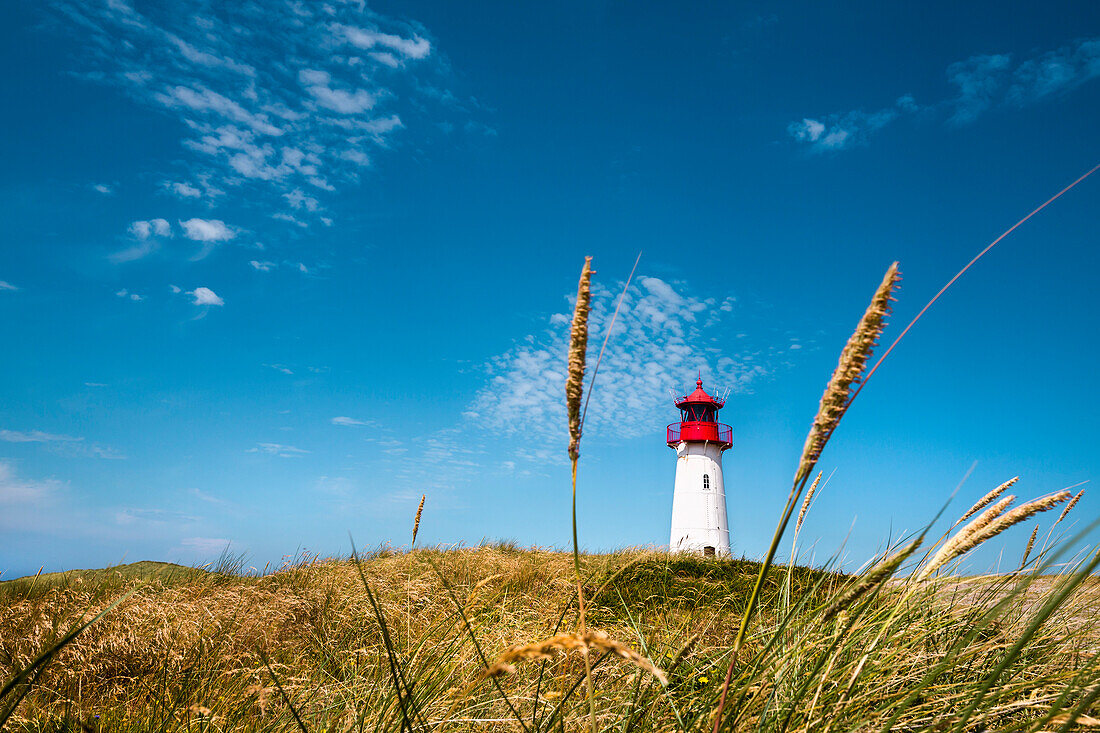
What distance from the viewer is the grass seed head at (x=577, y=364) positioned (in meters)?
1.22

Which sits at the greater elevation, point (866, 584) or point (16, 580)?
point (866, 584)

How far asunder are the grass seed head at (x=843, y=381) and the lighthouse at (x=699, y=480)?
23.3 meters

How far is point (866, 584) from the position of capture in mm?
1315

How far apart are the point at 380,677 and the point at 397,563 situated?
7.86 m

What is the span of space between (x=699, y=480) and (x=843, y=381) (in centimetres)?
2382

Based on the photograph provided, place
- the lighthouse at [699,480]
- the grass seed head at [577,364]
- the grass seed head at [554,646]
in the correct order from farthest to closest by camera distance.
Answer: the lighthouse at [699,480]
the grass seed head at [577,364]
the grass seed head at [554,646]

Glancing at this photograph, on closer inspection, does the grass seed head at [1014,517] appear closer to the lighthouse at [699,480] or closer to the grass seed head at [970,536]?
the grass seed head at [970,536]

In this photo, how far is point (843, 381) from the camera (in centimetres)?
110

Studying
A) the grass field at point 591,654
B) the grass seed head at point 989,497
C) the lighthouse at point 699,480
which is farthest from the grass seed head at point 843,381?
the lighthouse at point 699,480

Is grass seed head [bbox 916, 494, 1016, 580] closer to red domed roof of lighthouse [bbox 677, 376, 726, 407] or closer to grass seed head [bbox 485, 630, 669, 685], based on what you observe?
grass seed head [bbox 485, 630, 669, 685]

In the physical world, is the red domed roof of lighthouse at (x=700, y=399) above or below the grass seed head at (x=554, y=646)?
above

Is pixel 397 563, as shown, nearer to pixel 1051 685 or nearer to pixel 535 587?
pixel 535 587

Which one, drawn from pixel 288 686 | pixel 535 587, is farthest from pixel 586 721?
pixel 535 587

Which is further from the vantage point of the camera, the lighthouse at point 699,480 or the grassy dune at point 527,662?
the lighthouse at point 699,480
